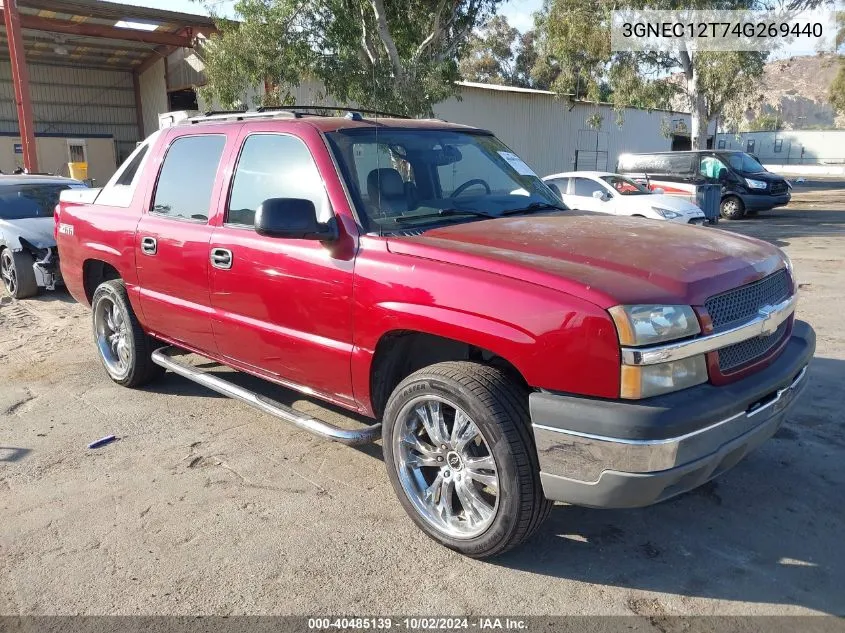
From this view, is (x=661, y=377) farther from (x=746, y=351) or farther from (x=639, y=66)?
(x=639, y=66)

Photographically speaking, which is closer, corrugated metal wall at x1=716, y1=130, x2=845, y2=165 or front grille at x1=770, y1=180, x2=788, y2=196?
front grille at x1=770, y1=180, x2=788, y2=196

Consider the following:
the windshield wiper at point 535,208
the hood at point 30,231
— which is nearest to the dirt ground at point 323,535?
the windshield wiper at point 535,208

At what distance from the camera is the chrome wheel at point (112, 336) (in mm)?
5301

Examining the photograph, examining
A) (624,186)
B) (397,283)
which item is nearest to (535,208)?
(397,283)

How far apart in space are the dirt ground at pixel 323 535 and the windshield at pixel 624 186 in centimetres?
924

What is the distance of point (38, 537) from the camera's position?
10.8ft

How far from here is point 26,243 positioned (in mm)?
8562

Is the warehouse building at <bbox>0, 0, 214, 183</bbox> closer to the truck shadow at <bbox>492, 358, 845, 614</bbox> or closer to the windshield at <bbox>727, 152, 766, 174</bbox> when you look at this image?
the windshield at <bbox>727, 152, 766, 174</bbox>

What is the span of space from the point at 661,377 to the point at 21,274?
8416mm

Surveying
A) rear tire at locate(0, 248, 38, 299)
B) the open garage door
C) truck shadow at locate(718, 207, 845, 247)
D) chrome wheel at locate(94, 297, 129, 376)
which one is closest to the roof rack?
chrome wheel at locate(94, 297, 129, 376)

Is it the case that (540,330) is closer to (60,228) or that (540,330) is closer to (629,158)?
(60,228)

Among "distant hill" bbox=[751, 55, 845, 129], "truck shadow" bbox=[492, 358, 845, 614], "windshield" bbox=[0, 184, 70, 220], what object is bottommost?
"truck shadow" bbox=[492, 358, 845, 614]

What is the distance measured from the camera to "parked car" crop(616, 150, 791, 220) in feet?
58.9

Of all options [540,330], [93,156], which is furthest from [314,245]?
[93,156]
